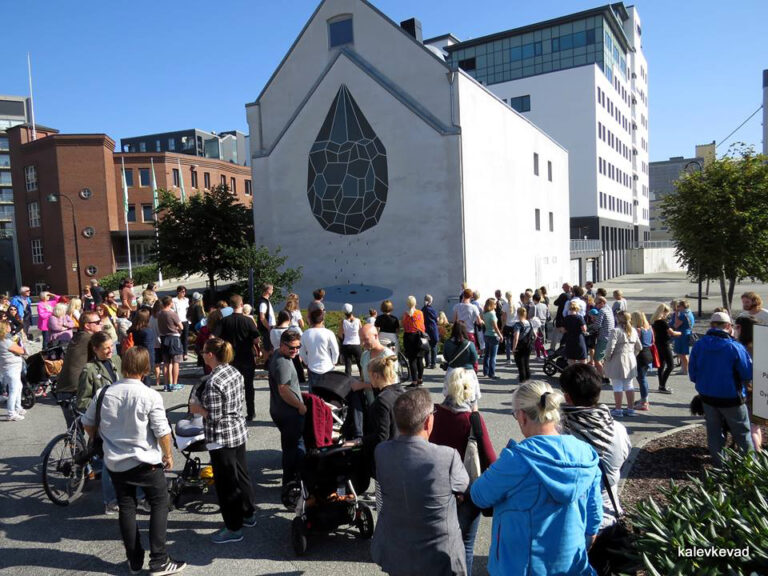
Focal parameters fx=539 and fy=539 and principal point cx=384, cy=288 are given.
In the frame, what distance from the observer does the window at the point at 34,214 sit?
46438 millimetres

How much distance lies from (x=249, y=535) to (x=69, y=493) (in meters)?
2.37

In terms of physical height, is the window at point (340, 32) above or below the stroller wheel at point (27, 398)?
above

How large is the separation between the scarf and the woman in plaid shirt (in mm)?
3008

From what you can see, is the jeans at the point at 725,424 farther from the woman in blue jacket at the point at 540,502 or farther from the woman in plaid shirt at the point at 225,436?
the woman in plaid shirt at the point at 225,436

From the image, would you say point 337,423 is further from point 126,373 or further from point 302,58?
point 302,58

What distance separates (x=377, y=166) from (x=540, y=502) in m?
21.9

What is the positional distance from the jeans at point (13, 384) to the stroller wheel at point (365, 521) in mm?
7314

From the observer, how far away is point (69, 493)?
604cm

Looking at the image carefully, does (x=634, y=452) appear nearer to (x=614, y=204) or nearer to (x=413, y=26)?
(x=413, y=26)

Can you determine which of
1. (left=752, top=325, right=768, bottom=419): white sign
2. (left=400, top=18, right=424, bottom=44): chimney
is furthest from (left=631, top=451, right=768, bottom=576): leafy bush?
(left=400, top=18, right=424, bottom=44): chimney

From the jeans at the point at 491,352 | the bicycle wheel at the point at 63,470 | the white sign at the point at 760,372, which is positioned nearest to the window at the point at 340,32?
the jeans at the point at 491,352

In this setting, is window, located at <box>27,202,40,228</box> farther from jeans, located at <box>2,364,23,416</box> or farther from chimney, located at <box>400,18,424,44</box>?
jeans, located at <box>2,364,23,416</box>

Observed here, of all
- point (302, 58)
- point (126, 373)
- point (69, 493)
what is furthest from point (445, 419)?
point (302, 58)

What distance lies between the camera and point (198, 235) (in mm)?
26031
